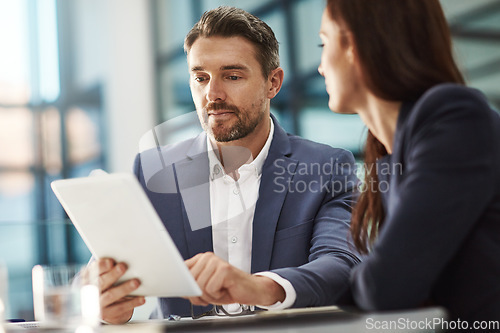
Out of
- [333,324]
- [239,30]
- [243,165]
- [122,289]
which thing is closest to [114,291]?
[122,289]

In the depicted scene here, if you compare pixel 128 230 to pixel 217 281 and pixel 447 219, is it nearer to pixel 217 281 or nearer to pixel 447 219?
pixel 217 281

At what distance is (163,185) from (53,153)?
12.2ft

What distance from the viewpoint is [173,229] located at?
5.84 feet

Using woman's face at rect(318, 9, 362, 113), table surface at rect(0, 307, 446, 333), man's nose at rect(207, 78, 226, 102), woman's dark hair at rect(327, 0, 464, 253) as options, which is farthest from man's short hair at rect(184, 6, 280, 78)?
table surface at rect(0, 307, 446, 333)

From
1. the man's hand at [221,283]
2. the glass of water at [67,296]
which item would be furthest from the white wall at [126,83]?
the glass of water at [67,296]

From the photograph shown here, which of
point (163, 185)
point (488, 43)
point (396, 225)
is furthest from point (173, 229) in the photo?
point (488, 43)

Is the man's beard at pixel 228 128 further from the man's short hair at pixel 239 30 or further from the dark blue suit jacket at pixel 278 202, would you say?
the man's short hair at pixel 239 30

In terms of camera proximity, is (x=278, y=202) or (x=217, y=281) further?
(x=278, y=202)

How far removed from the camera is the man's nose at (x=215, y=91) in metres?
1.94

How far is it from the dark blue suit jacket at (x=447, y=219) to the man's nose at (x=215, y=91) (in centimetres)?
110

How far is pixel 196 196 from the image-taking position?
1812 millimetres

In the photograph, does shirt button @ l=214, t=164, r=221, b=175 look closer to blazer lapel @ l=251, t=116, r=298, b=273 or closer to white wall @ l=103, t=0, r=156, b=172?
blazer lapel @ l=251, t=116, r=298, b=273

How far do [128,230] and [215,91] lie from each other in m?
1.01

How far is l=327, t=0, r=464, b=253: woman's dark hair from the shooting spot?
0.98 meters
